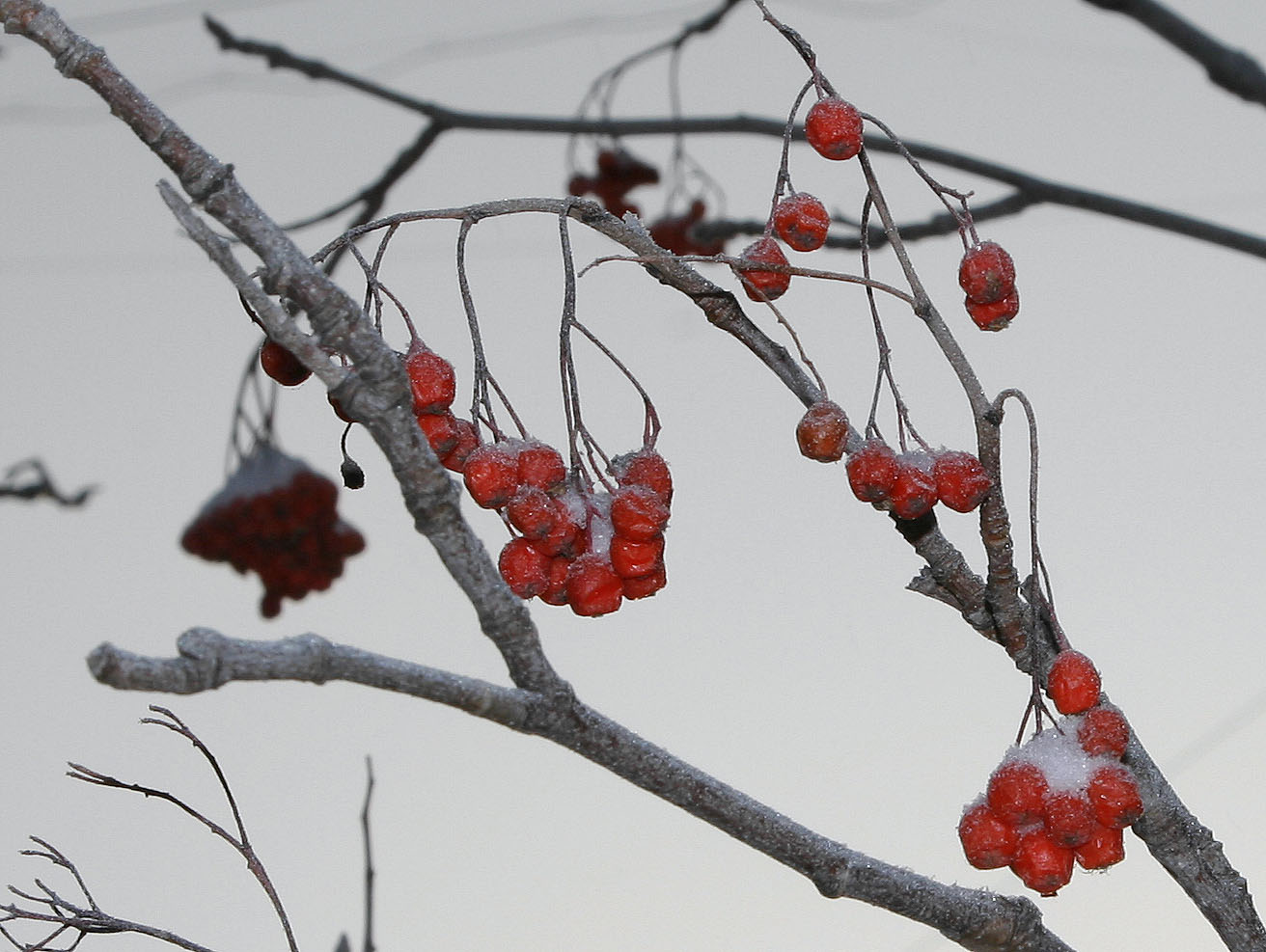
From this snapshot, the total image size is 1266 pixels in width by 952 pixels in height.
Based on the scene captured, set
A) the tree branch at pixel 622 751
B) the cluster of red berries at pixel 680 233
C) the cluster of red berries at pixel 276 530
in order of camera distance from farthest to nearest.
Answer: the cluster of red berries at pixel 680 233
the cluster of red berries at pixel 276 530
the tree branch at pixel 622 751

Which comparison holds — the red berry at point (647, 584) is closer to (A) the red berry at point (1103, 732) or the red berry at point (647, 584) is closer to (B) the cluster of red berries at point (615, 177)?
(A) the red berry at point (1103, 732)

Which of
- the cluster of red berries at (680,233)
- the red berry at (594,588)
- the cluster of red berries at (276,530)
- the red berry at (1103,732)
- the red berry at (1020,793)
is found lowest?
the red berry at (1020,793)

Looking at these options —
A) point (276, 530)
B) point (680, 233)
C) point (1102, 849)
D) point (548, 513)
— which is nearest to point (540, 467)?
point (548, 513)

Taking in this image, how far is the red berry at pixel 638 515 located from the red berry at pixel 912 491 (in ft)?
0.26

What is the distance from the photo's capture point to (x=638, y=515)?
1.52 ft

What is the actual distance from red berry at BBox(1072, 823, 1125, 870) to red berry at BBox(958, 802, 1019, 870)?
0.07 ft

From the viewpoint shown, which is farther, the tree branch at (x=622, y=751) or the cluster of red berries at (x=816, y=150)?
the cluster of red berries at (x=816, y=150)

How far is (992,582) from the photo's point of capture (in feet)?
1.55

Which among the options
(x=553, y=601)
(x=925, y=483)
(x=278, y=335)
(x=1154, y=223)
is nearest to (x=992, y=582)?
(x=925, y=483)

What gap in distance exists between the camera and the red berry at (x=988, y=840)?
0.49 metres

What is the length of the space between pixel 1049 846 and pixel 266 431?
85 cm

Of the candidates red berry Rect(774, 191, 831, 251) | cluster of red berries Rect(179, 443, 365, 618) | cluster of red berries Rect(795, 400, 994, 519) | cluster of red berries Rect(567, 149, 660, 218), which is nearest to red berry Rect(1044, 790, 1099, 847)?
cluster of red berries Rect(795, 400, 994, 519)

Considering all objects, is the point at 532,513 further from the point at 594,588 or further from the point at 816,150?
the point at 816,150

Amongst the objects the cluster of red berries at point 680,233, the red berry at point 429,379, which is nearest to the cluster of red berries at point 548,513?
the red berry at point 429,379
